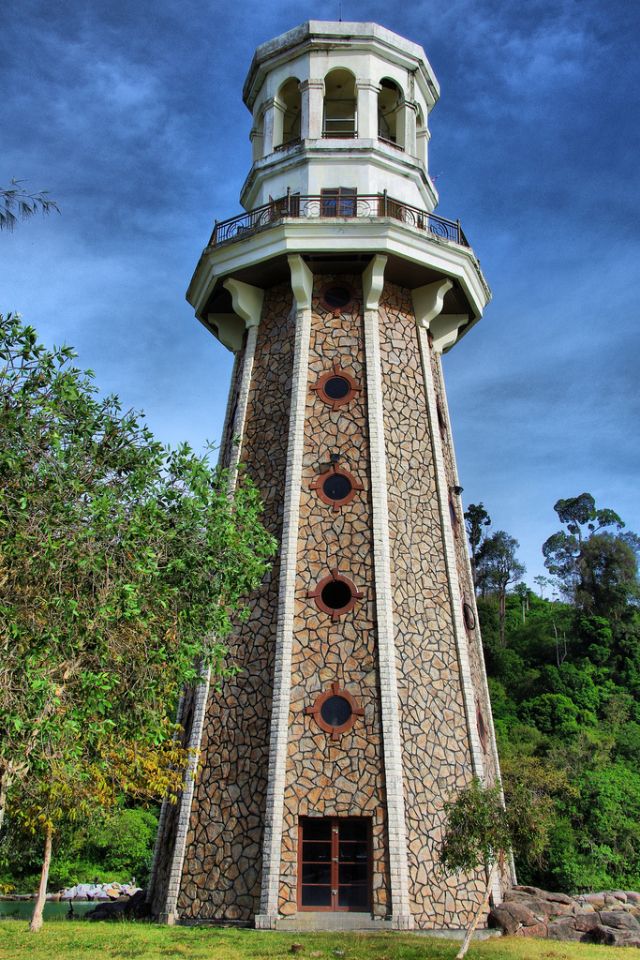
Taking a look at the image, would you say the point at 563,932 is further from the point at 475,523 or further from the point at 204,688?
the point at 475,523

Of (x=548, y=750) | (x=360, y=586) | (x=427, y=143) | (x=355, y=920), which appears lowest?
(x=355, y=920)

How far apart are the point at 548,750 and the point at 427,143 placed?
87.3 feet

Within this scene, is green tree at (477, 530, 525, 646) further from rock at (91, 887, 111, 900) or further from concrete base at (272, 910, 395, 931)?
concrete base at (272, 910, 395, 931)

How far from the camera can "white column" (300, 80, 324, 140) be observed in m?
21.3

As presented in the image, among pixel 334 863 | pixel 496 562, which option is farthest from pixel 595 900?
pixel 496 562

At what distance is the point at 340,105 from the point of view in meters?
23.5

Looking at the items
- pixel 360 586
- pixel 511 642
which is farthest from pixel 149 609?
pixel 511 642

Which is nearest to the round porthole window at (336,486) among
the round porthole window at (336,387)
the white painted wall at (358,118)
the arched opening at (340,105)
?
the round porthole window at (336,387)

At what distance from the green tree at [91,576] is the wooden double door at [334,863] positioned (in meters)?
3.92

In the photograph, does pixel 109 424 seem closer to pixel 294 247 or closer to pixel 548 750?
pixel 294 247

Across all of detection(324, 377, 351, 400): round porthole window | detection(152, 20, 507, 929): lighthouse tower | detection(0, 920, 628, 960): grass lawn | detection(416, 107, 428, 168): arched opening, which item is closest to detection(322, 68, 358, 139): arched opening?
detection(152, 20, 507, 929): lighthouse tower

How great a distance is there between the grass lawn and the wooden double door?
992 mm

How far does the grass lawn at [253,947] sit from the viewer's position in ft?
39.8

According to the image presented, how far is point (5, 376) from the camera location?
10.8 meters
